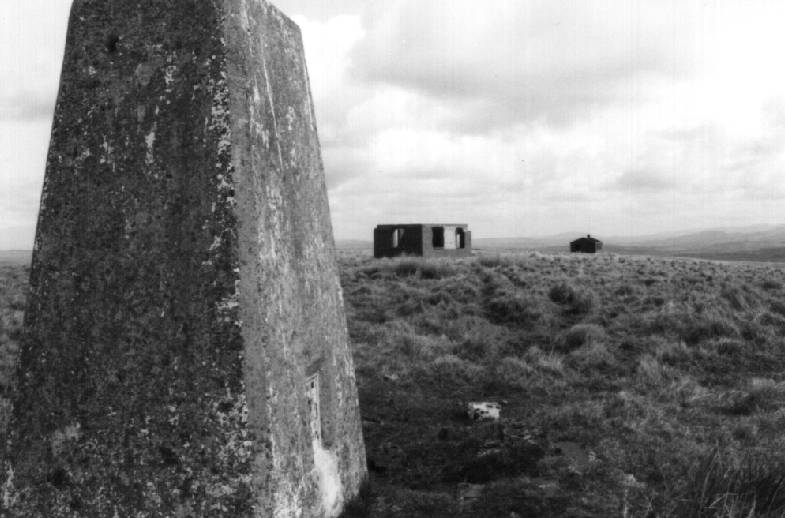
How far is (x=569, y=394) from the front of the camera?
7695 millimetres

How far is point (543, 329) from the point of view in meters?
12.2

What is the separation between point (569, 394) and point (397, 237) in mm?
22496

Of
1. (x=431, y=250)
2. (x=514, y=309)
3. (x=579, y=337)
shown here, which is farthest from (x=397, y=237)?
(x=579, y=337)

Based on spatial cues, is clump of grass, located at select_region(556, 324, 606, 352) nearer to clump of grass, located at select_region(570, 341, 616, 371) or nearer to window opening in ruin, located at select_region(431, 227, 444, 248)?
clump of grass, located at select_region(570, 341, 616, 371)

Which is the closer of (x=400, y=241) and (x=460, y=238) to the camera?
(x=400, y=241)

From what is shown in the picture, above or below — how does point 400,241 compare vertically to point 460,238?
below

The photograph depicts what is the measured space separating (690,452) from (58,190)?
17.2ft

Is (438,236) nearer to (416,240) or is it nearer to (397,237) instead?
(416,240)

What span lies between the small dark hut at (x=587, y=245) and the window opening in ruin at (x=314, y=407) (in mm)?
36905

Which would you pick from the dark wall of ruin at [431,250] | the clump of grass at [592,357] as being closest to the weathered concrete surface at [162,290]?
the clump of grass at [592,357]

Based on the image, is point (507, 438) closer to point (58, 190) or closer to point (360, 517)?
point (360, 517)

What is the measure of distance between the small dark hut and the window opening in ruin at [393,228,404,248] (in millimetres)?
14401

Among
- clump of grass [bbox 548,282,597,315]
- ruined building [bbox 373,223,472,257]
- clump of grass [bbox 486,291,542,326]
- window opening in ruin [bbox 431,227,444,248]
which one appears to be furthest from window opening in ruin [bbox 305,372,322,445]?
window opening in ruin [bbox 431,227,444,248]

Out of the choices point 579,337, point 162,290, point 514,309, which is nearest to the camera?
point 162,290
